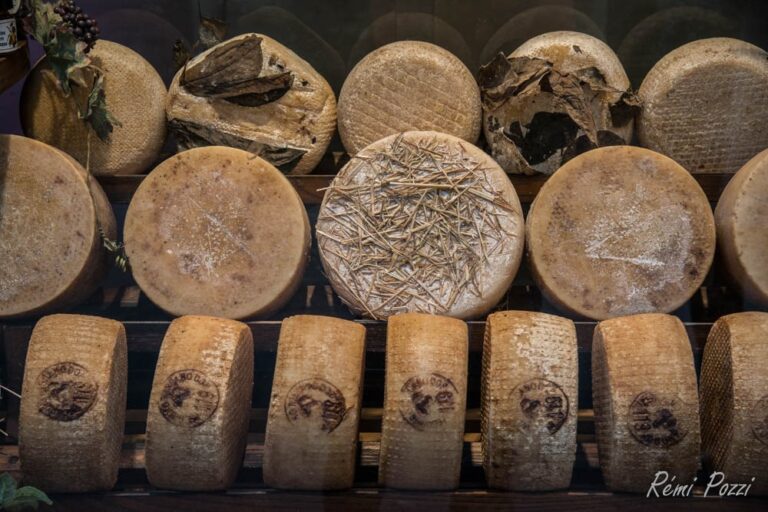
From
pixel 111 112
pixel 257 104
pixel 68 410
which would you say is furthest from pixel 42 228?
pixel 257 104

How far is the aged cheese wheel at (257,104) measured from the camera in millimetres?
2336

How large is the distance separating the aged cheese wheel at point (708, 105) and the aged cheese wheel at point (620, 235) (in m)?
0.19

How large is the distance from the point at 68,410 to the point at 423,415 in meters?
0.85

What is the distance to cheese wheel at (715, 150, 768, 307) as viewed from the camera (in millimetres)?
2162

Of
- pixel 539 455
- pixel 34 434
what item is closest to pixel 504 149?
pixel 539 455

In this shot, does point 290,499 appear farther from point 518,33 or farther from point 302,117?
point 518,33

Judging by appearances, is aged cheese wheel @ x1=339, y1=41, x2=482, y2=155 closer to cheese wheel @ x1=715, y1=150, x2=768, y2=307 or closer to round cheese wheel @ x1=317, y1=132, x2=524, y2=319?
round cheese wheel @ x1=317, y1=132, x2=524, y2=319

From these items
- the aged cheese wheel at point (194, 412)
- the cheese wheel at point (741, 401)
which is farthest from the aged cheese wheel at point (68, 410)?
the cheese wheel at point (741, 401)

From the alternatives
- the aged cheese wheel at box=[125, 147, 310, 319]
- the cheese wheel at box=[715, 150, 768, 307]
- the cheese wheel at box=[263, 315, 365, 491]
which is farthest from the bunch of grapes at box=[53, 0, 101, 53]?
the cheese wheel at box=[715, 150, 768, 307]

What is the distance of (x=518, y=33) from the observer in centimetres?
237

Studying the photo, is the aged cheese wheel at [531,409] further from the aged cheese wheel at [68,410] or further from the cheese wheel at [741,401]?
the aged cheese wheel at [68,410]

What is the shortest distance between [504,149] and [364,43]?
1.63ft

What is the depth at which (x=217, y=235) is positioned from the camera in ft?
7.42

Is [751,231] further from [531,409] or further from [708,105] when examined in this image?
[531,409]
